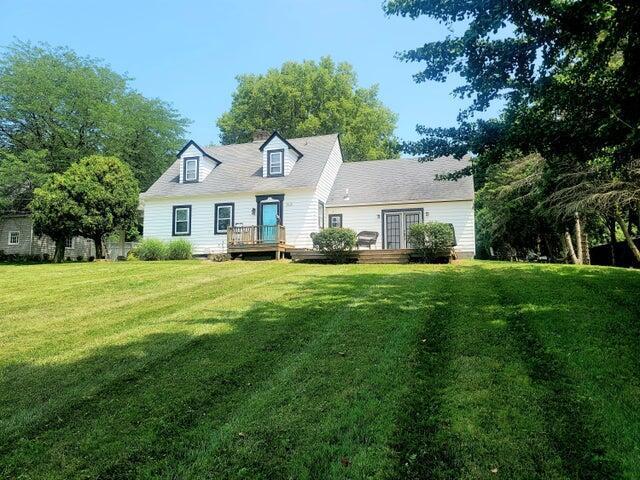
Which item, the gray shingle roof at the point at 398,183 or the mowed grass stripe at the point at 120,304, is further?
the gray shingle roof at the point at 398,183

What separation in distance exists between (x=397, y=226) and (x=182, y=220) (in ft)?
33.8

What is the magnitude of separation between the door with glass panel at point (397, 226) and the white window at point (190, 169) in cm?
983

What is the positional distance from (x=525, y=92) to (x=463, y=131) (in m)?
1.14

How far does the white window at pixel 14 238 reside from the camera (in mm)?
30828

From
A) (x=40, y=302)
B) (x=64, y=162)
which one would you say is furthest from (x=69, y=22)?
(x=64, y=162)

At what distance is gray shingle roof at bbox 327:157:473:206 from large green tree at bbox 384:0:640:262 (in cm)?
1185

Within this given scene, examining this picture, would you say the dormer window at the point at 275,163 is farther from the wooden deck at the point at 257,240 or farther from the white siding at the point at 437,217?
the white siding at the point at 437,217

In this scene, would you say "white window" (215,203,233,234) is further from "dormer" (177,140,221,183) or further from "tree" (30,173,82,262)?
"tree" (30,173,82,262)

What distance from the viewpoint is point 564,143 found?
7.14m

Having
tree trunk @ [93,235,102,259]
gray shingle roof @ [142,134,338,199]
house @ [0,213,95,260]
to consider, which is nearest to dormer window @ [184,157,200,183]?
gray shingle roof @ [142,134,338,199]

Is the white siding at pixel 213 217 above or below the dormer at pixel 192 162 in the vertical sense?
below

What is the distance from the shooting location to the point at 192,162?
22.9m

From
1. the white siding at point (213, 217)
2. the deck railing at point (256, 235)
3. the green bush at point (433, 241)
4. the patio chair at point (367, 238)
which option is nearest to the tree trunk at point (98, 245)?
the white siding at point (213, 217)

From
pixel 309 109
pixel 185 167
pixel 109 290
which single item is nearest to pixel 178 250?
pixel 185 167
